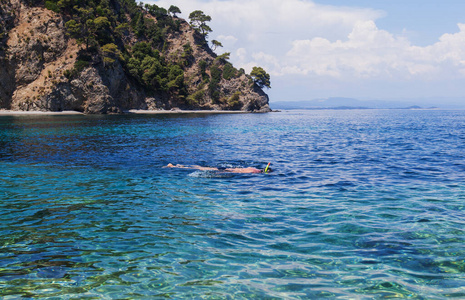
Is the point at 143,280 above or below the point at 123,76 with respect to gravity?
below

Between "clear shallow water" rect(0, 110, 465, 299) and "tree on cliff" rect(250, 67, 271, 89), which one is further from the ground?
"tree on cliff" rect(250, 67, 271, 89)

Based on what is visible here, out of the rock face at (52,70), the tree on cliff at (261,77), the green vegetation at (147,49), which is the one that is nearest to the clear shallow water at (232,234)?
the rock face at (52,70)

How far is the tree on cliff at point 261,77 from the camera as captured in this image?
6452 inches

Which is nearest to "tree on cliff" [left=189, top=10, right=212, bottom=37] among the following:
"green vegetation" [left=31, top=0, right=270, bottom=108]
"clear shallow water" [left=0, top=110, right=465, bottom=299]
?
"green vegetation" [left=31, top=0, right=270, bottom=108]

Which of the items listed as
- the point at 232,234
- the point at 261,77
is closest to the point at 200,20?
the point at 261,77

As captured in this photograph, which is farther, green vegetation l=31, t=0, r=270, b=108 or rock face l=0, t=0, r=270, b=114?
green vegetation l=31, t=0, r=270, b=108

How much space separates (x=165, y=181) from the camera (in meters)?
17.1

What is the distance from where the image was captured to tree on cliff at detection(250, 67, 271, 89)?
163875 millimetres

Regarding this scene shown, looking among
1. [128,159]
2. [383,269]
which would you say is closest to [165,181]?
[128,159]

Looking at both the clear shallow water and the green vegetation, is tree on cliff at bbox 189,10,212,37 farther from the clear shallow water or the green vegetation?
the clear shallow water

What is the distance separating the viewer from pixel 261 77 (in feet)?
541

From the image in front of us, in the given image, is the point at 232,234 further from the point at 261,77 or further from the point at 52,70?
the point at 261,77

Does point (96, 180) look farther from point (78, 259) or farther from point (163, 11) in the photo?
point (163, 11)

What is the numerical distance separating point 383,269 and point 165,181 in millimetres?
11983
